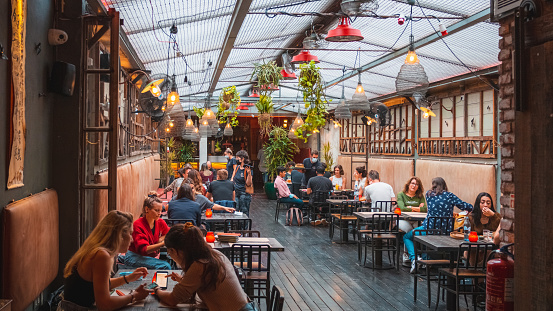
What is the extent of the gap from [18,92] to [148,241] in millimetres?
2206

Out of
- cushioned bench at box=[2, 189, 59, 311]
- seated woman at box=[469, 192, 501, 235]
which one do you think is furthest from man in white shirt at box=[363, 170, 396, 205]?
cushioned bench at box=[2, 189, 59, 311]

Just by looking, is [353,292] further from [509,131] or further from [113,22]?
[113,22]

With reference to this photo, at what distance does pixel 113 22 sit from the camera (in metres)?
4.81

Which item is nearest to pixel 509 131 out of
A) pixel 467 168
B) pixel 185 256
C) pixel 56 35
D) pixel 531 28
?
pixel 531 28

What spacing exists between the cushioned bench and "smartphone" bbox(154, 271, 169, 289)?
0.86m

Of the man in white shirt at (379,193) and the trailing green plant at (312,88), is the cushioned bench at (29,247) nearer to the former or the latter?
the trailing green plant at (312,88)

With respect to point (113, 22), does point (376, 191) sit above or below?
below

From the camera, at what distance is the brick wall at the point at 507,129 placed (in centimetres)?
348

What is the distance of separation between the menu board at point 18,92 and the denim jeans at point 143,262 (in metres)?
1.66

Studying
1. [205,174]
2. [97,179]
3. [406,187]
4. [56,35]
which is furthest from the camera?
[205,174]

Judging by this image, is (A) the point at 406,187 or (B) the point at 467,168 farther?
(B) the point at 467,168

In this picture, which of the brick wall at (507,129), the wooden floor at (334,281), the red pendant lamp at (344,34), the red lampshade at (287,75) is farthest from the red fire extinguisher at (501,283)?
the red lampshade at (287,75)

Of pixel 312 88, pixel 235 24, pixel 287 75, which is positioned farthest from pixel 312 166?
pixel 235 24

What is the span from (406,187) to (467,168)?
2006mm
